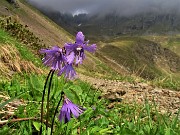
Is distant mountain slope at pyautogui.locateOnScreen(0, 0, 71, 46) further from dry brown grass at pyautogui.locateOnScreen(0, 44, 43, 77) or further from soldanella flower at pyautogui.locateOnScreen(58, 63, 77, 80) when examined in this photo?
soldanella flower at pyautogui.locateOnScreen(58, 63, 77, 80)

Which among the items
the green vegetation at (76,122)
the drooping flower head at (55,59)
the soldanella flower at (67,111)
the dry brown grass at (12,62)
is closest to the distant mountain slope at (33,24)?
the dry brown grass at (12,62)

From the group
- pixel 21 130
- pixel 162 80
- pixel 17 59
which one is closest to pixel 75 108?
pixel 21 130

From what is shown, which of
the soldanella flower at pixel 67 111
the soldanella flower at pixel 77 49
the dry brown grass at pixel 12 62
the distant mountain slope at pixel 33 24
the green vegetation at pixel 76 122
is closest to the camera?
the soldanella flower at pixel 77 49

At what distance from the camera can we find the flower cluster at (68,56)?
97.5 inches

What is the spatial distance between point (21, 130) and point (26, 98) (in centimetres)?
170

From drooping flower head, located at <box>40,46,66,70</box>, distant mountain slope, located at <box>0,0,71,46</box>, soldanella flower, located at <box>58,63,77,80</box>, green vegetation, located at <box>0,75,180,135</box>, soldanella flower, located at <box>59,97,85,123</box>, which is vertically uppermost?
drooping flower head, located at <box>40,46,66,70</box>

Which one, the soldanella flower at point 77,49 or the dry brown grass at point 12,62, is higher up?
the soldanella flower at point 77,49

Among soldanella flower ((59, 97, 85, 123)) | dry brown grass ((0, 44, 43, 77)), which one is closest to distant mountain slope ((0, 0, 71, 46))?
dry brown grass ((0, 44, 43, 77))

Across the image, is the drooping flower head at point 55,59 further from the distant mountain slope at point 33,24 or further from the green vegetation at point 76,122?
the distant mountain slope at point 33,24

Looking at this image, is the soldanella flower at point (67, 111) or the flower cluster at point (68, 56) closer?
the flower cluster at point (68, 56)

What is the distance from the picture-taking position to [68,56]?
2500 millimetres

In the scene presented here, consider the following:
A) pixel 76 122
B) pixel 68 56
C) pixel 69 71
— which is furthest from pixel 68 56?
pixel 76 122

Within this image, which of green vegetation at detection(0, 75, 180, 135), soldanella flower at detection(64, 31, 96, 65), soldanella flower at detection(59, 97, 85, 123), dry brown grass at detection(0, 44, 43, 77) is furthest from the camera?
dry brown grass at detection(0, 44, 43, 77)

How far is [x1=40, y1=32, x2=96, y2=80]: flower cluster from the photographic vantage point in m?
2.48
